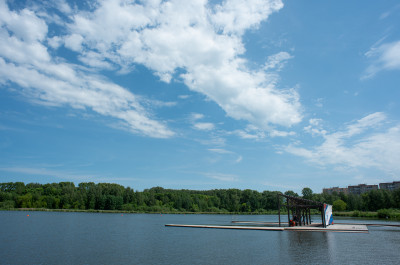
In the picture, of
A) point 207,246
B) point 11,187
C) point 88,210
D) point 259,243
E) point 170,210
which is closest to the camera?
point 207,246

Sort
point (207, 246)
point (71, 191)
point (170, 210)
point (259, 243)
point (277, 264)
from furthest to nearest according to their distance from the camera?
point (170, 210), point (71, 191), point (259, 243), point (207, 246), point (277, 264)

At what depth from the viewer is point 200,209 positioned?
126m

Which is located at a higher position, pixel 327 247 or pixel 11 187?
pixel 11 187

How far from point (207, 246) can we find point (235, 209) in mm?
108686

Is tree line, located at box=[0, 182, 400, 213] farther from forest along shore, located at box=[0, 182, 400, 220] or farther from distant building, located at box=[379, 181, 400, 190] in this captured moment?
distant building, located at box=[379, 181, 400, 190]

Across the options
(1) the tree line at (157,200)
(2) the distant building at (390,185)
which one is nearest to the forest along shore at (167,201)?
(1) the tree line at (157,200)

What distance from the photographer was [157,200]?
119 m

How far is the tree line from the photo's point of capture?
9894cm

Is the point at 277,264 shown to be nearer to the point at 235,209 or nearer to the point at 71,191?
the point at 71,191

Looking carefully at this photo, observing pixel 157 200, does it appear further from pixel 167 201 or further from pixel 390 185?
pixel 390 185

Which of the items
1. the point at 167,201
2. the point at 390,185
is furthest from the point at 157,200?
the point at 390,185

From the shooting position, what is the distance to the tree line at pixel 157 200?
98.9m

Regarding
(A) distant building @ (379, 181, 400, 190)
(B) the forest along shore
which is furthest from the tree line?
(A) distant building @ (379, 181, 400, 190)

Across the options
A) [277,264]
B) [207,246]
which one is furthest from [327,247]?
[207,246]
